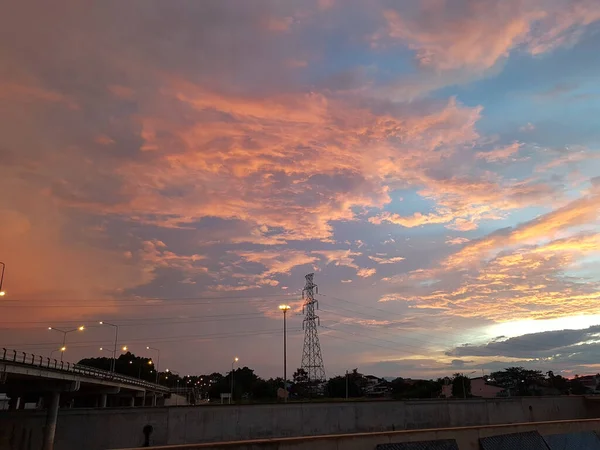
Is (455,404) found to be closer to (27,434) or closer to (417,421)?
(417,421)

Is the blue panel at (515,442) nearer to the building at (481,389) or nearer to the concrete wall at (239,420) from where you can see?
the concrete wall at (239,420)

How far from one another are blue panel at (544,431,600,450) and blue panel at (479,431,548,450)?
0.46 m

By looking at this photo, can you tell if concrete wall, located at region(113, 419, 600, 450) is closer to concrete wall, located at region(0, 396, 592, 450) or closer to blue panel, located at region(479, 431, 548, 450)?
blue panel, located at region(479, 431, 548, 450)

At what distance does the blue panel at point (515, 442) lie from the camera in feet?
42.4

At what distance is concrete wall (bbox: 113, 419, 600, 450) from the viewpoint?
32.6 ft

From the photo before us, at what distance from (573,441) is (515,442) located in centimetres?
255

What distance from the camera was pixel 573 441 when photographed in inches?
559

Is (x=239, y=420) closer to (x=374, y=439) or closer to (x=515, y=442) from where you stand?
(x=515, y=442)

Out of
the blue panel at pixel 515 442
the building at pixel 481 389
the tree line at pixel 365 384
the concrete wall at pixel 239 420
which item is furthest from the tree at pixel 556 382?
the blue panel at pixel 515 442

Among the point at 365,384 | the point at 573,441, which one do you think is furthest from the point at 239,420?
the point at 365,384

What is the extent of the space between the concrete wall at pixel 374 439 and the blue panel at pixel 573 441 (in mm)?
470

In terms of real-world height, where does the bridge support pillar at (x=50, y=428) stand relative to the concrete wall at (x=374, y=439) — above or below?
below

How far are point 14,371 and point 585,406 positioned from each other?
7276 cm

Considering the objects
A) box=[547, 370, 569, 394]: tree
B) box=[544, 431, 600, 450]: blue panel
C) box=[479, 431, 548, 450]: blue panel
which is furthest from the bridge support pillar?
box=[547, 370, 569, 394]: tree
